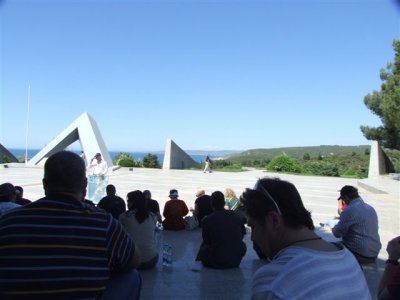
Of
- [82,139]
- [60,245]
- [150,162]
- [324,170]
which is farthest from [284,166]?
[60,245]

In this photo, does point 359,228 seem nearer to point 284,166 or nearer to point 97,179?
point 97,179

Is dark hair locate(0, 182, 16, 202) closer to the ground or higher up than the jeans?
higher up

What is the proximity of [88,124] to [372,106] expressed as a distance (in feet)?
59.9

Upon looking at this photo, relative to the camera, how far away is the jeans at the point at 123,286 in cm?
245

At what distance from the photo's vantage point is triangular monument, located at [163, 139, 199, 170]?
31748mm

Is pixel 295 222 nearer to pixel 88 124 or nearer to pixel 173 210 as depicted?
pixel 173 210

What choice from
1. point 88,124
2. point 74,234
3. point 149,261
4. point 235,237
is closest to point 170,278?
point 149,261

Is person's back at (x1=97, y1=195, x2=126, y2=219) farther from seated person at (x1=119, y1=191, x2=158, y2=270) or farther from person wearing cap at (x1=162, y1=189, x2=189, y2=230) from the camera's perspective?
person wearing cap at (x1=162, y1=189, x2=189, y2=230)

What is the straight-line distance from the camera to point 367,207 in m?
5.73

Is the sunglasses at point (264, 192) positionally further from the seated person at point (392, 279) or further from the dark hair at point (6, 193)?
the dark hair at point (6, 193)

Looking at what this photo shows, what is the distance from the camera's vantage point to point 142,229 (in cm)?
558

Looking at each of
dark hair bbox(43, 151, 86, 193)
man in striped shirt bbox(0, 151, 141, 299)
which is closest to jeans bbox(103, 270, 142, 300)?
man in striped shirt bbox(0, 151, 141, 299)

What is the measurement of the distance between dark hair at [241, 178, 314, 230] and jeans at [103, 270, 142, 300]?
45.8 inches

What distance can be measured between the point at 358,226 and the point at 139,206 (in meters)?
3.05
